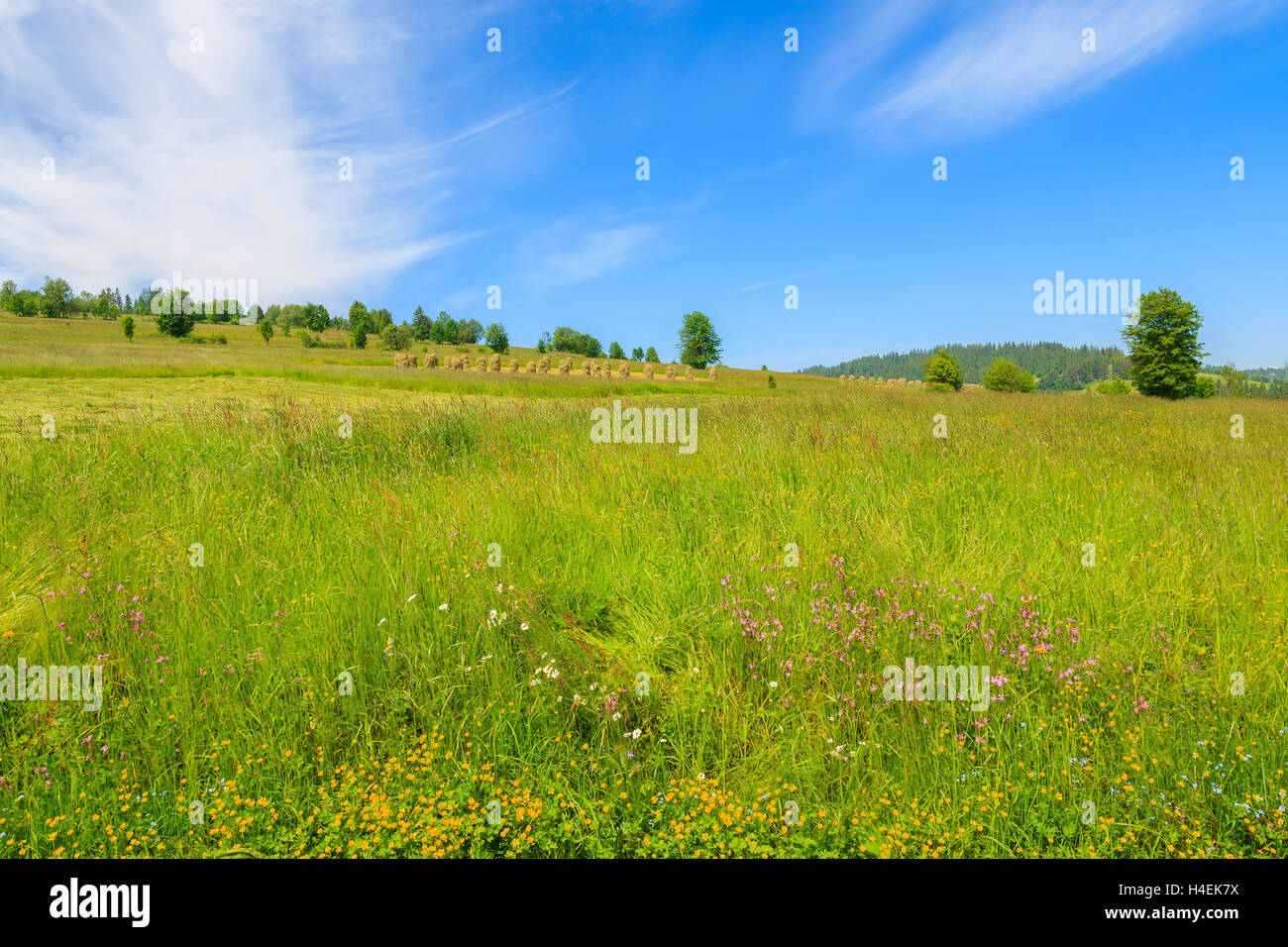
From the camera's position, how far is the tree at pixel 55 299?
333 feet

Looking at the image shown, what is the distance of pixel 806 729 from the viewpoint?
9.11ft

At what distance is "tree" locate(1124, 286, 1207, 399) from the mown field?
1753 inches

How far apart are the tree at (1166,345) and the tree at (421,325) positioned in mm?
117701

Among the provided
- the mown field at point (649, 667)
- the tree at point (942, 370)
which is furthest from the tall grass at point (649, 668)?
the tree at point (942, 370)

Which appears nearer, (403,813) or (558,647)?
(403,813)

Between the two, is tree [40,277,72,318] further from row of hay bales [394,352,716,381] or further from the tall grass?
the tall grass

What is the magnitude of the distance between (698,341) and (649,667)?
97857mm

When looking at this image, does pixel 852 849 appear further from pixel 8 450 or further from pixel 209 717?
pixel 8 450

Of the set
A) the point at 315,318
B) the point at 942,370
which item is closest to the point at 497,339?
the point at 315,318

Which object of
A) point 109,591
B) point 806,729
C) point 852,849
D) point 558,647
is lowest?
point 852,849

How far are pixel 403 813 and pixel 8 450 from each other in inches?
340

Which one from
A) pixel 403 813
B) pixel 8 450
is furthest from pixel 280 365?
pixel 403 813

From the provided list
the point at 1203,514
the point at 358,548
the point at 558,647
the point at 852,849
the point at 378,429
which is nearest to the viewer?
the point at 852,849

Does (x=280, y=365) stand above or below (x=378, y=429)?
above
